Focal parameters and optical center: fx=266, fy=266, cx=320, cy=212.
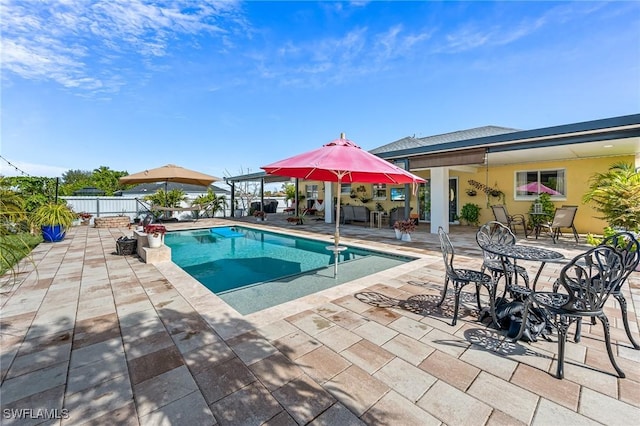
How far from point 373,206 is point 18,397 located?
1452cm

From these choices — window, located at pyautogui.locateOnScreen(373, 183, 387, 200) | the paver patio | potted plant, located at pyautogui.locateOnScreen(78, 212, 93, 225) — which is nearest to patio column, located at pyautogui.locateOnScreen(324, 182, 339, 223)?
window, located at pyautogui.locateOnScreen(373, 183, 387, 200)

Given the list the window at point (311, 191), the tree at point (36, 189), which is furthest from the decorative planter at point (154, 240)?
the window at point (311, 191)

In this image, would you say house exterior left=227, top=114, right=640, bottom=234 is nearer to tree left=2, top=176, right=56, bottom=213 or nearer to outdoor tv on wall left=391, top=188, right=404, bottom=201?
outdoor tv on wall left=391, top=188, right=404, bottom=201

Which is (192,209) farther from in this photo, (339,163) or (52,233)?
(339,163)

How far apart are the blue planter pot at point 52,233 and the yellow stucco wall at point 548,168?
13.8 m

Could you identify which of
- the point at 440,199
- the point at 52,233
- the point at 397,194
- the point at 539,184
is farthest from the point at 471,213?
the point at 52,233

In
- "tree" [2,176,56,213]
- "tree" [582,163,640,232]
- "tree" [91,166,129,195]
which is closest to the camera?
"tree" [582,163,640,232]

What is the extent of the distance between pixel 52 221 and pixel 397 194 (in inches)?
546

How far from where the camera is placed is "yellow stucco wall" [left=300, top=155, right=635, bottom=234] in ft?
31.0

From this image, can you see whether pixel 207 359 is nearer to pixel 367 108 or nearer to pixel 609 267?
pixel 609 267

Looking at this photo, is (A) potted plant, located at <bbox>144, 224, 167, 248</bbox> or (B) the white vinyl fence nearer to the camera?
(A) potted plant, located at <bbox>144, 224, 167, 248</bbox>

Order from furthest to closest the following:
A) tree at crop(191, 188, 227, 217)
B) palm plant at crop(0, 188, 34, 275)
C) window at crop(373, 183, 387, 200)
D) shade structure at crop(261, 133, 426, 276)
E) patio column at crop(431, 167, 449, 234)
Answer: tree at crop(191, 188, 227, 217), window at crop(373, 183, 387, 200), patio column at crop(431, 167, 449, 234), shade structure at crop(261, 133, 426, 276), palm plant at crop(0, 188, 34, 275)

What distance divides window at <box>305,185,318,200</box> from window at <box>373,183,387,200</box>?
493 cm

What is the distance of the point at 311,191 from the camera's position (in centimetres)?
1930
